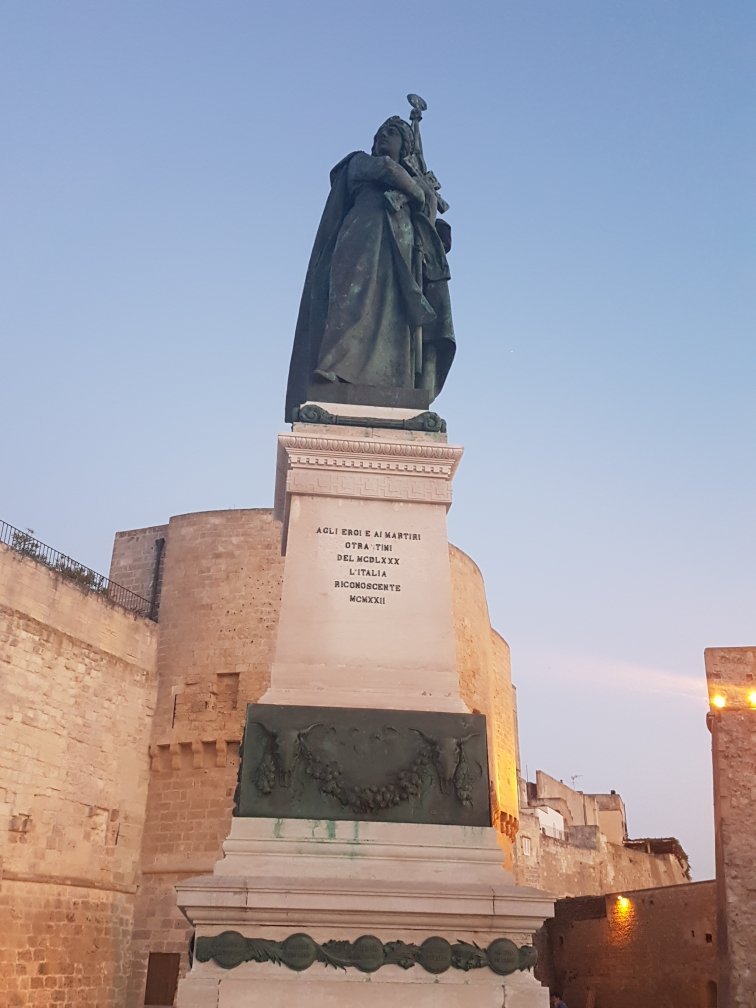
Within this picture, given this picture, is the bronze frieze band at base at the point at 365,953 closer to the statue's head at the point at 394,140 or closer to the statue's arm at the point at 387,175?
the statue's arm at the point at 387,175

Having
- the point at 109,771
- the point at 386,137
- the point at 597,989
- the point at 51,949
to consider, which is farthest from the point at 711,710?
the point at 386,137

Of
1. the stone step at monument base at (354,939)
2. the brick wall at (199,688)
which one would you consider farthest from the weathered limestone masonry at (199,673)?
the stone step at monument base at (354,939)

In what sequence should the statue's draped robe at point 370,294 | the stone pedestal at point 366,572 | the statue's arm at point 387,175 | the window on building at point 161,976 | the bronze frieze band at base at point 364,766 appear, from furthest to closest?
the window on building at point 161,976, the statue's arm at point 387,175, the statue's draped robe at point 370,294, the stone pedestal at point 366,572, the bronze frieze band at base at point 364,766

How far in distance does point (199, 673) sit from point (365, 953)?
742 inches

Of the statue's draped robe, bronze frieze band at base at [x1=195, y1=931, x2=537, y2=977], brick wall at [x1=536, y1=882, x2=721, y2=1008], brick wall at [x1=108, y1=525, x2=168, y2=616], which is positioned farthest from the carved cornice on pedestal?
brick wall at [x1=536, y1=882, x2=721, y2=1008]

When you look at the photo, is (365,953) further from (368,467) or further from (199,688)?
(199,688)

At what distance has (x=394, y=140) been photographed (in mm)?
7047

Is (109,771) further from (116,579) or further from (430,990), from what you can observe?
(430,990)

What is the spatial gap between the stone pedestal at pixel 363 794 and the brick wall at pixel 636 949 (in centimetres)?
2150

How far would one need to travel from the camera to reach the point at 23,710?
61.4 ft

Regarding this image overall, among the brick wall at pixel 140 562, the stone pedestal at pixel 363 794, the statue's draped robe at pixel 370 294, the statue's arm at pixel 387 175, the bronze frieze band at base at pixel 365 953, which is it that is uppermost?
the brick wall at pixel 140 562

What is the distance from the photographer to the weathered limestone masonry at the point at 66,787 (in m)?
18.2

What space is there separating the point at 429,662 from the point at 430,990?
164 cm

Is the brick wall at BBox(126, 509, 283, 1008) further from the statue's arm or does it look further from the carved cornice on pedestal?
the carved cornice on pedestal
